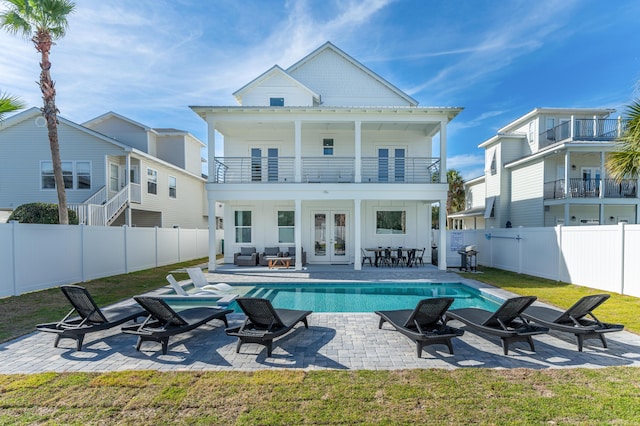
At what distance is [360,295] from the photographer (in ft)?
30.8

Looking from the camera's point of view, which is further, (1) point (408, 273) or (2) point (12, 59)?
(1) point (408, 273)

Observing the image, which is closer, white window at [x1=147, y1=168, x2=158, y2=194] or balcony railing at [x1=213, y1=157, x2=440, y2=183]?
balcony railing at [x1=213, y1=157, x2=440, y2=183]

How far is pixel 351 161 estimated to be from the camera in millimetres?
15172

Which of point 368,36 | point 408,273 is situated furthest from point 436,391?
point 368,36

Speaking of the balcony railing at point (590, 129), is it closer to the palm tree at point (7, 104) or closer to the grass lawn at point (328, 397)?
the grass lawn at point (328, 397)

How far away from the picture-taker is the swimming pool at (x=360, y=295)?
8.11 m

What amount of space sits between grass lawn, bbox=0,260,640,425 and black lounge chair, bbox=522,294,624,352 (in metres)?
0.72

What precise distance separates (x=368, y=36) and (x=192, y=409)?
59.1 feet

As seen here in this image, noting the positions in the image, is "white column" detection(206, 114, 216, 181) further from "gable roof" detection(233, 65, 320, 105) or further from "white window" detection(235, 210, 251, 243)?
"gable roof" detection(233, 65, 320, 105)

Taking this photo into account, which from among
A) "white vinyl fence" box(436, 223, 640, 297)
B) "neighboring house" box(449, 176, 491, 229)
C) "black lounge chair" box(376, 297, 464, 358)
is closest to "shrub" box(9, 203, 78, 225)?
"black lounge chair" box(376, 297, 464, 358)

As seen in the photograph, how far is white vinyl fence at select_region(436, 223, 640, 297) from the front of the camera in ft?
27.3

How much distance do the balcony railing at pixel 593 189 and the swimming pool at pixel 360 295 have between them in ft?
40.9

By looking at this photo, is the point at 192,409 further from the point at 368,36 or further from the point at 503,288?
the point at 368,36

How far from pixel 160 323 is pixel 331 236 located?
10.6 m
